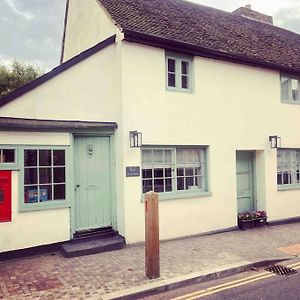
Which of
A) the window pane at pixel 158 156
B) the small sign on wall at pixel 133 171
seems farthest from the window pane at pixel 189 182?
the small sign on wall at pixel 133 171

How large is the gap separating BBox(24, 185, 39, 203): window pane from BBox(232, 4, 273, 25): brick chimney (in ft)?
43.6

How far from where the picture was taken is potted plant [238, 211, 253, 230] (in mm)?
9766

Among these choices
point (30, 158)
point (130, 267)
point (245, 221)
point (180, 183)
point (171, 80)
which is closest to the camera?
point (130, 267)

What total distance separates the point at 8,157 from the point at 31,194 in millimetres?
1014

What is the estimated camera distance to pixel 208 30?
1092 centimetres

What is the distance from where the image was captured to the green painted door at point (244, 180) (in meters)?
10.6

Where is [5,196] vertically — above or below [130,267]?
above

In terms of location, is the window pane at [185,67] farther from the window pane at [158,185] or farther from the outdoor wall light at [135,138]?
the window pane at [158,185]

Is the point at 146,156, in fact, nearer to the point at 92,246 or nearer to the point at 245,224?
the point at 92,246

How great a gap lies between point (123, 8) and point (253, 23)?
25.1 ft

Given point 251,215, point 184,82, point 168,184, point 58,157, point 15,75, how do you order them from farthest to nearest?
1. point 15,75
2. point 251,215
3. point 184,82
4. point 168,184
5. point 58,157

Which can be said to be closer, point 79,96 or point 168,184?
point 79,96

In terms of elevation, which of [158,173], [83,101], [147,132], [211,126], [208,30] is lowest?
[158,173]

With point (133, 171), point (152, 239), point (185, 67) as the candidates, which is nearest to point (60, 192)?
point (133, 171)
